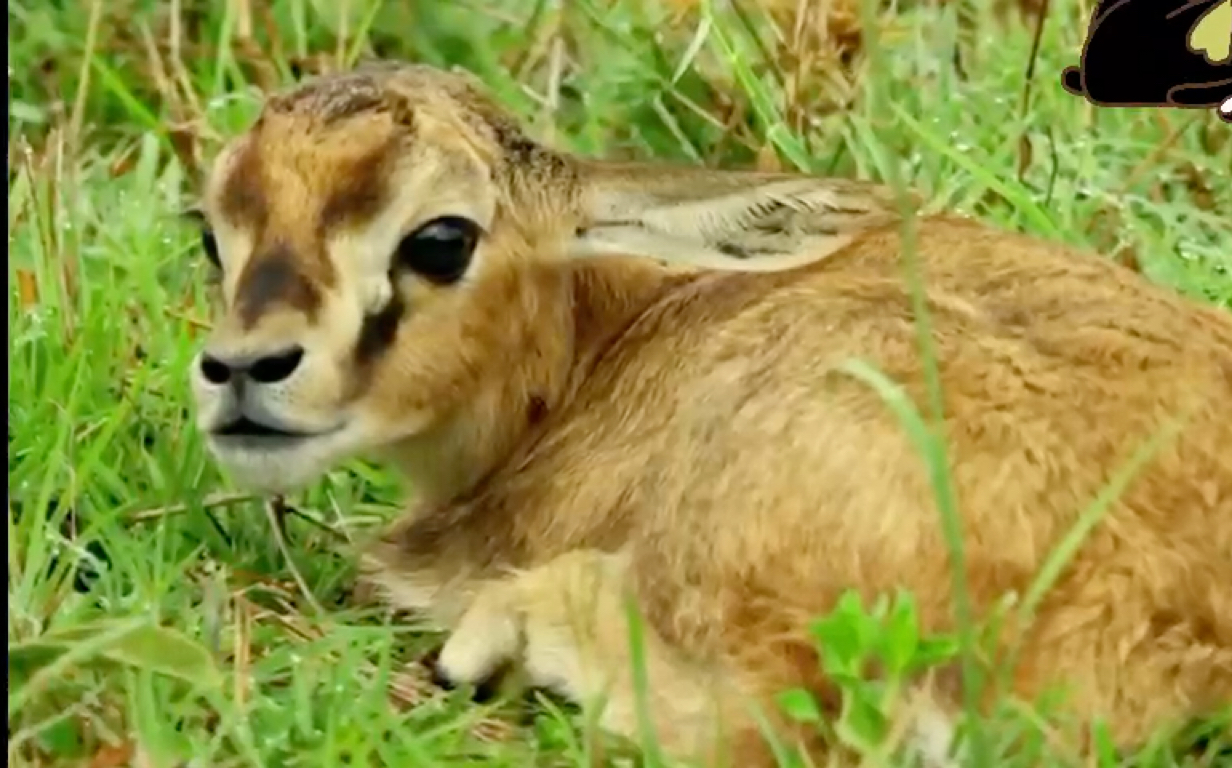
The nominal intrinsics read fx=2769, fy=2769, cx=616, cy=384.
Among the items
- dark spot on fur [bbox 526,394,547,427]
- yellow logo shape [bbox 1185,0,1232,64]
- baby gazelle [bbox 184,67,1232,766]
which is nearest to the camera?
baby gazelle [bbox 184,67,1232,766]

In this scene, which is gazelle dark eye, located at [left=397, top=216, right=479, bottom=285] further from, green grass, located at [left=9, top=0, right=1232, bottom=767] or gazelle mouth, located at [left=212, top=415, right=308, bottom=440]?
green grass, located at [left=9, top=0, right=1232, bottom=767]

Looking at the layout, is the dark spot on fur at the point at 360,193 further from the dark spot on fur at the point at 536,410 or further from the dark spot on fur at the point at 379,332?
the dark spot on fur at the point at 536,410

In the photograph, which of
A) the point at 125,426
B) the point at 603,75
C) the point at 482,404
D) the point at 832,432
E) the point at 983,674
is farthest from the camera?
the point at 603,75

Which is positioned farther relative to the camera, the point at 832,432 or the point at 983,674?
the point at 832,432

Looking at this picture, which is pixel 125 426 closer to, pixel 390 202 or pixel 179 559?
pixel 179 559

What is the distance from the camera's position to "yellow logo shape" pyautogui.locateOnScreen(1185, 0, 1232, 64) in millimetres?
4422

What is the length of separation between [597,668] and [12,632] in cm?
78

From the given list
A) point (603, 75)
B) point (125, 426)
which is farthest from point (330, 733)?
point (603, 75)

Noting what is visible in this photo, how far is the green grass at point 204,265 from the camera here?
359 cm

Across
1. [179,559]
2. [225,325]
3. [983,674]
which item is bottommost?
[179,559]

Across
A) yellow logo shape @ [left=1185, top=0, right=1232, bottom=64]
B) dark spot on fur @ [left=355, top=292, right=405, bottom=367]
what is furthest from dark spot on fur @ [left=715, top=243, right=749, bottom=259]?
yellow logo shape @ [left=1185, top=0, right=1232, bottom=64]

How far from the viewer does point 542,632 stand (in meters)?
3.73

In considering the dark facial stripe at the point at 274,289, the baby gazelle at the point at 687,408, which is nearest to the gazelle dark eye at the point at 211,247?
the baby gazelle at the point at 687,408

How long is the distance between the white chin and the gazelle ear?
21.2 inches
